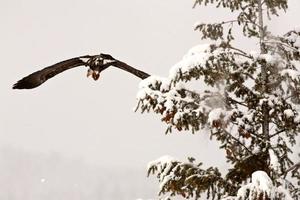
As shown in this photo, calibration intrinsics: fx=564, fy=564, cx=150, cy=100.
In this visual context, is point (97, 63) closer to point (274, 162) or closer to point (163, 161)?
point (163, 161)

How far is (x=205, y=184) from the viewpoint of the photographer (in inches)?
289

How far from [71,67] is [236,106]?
359 centimetres

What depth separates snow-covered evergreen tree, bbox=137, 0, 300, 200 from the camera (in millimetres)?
6945

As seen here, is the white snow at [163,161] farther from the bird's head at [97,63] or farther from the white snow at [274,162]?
the bird's head at [97,63]

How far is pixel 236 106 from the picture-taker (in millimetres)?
7883

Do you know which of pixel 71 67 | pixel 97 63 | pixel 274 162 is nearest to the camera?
pixel 71 67

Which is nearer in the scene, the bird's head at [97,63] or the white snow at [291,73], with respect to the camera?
the bird's head at [97,63]

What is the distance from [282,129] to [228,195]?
1261 mm

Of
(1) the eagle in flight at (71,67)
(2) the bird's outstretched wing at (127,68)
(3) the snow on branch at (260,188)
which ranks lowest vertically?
(3) the snow on branch at (260,188)

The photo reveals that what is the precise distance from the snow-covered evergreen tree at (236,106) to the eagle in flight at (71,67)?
1525 mm

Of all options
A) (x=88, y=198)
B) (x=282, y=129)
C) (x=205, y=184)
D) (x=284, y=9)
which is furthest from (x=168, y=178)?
(x=88, y=198)

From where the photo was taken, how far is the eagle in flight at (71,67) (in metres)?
4.76

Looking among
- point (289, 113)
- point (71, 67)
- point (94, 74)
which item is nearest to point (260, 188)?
point (289, 113)

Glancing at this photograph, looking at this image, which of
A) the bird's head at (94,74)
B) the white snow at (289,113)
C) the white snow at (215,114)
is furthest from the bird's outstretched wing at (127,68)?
the white snow at (289,113)
